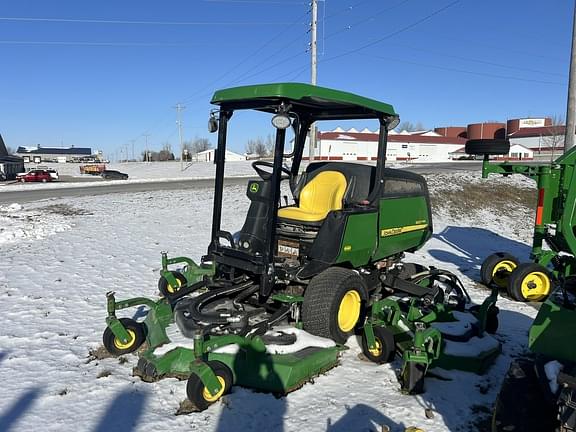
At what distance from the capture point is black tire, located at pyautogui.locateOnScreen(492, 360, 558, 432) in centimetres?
242

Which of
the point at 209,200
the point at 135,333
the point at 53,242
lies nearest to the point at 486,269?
the point at 135,333

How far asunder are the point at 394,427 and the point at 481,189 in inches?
592

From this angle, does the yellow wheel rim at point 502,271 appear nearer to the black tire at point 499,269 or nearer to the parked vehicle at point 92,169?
the black tire at point 499,269

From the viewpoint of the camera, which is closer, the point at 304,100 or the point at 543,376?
the point at 543,376

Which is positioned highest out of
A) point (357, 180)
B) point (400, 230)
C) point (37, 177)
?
point (357, 180)

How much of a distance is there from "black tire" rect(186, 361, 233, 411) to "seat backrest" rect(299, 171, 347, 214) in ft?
8.05

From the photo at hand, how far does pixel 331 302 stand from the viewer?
4371 mm

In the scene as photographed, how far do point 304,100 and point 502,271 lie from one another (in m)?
4.52

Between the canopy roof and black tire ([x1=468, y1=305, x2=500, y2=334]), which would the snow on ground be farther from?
the canopy roof

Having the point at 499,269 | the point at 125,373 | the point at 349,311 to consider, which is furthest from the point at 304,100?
the point at 499,269

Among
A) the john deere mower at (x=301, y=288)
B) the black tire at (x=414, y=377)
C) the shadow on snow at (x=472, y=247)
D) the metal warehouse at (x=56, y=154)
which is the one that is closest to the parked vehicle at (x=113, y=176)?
the shadow on snow at (x=472, y=247)

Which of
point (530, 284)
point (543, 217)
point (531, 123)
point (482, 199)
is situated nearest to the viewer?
point (543, 217)

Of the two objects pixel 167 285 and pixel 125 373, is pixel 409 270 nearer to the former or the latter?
pixel 167 285

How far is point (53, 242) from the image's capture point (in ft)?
30.6
